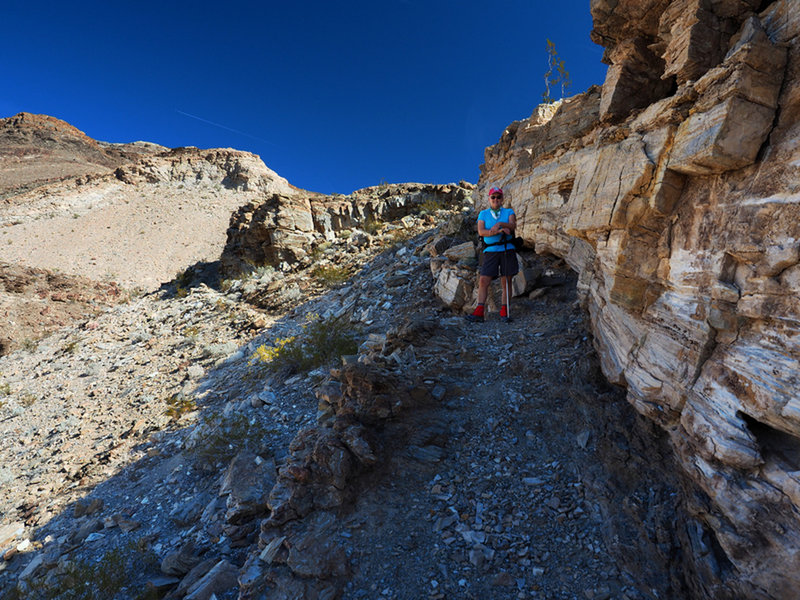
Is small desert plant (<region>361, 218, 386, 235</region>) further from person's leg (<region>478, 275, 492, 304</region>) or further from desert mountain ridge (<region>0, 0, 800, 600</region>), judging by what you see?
person's leg (<region>478, 275, 492, 304</region>)

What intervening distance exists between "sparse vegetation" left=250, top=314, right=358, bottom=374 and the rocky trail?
0.78 feet

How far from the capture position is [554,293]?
20.0 ft

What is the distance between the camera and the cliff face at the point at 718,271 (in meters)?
2.13

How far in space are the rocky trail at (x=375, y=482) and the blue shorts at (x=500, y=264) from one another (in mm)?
643

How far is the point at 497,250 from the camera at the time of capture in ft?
19.6

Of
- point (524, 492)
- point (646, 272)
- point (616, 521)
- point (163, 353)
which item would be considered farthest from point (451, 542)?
point (163, 353)

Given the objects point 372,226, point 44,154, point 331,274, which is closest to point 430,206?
point 372,226

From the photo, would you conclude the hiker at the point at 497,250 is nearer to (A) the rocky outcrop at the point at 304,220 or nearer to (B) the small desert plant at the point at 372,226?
(B) the small desert plant at the point at 372,226

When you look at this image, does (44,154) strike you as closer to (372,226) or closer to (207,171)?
(207,171)

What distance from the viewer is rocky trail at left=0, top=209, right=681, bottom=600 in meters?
2.84

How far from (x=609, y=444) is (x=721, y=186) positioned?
238cm

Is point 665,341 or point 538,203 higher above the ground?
point 538,203

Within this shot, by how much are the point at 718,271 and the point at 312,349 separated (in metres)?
5.97

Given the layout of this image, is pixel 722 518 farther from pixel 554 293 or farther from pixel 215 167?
pixel 215 167
